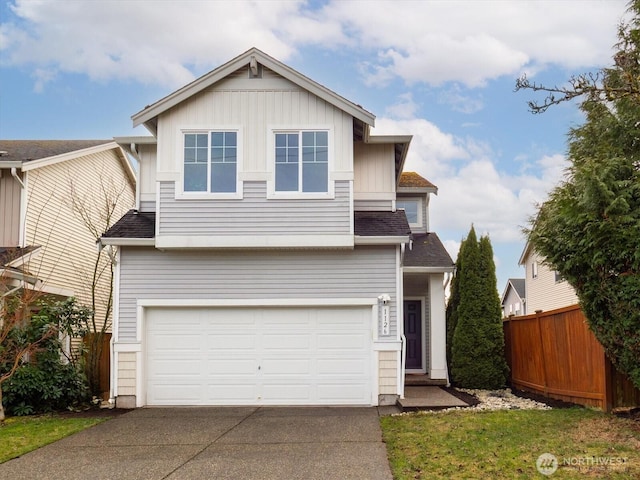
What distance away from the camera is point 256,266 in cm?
1305

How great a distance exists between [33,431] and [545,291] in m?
23.1

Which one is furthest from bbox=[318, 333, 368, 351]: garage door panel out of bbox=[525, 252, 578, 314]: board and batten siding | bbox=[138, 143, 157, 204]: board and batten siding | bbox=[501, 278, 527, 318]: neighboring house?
bbox=[501, 278, 527, 318]: neighboring house

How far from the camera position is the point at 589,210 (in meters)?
8.99

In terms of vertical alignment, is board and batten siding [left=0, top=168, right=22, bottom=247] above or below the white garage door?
above

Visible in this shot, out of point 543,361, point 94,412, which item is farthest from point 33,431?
point 543,361

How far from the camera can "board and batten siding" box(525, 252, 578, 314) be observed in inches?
1011

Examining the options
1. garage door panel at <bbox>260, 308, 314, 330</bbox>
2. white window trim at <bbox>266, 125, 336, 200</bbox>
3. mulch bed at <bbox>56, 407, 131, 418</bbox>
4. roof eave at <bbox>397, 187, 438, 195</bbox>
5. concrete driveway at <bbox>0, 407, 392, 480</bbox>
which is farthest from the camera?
roof eave at <bbox>397, 187, 438, 195</bbox>

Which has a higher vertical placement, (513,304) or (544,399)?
(513,304)

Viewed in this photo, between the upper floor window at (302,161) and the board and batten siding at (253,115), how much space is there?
0.21m

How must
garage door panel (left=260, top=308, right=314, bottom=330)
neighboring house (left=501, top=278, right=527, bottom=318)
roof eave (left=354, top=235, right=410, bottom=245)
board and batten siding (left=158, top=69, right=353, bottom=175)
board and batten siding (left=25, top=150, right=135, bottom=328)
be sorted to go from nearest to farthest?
roof eave (left=354, top=235, right=410, bottom=245) → board and batten siding (left=158, top=69, right=353, bottom=175) → garage door panel (left=260, top=308, right=314, bottom=330) → board and batten siding (left=25, top=150, right=135, bottom=328) → neighboring house (left=501, top=278, right=527, bottom=318)

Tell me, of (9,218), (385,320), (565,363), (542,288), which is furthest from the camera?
(542,288)

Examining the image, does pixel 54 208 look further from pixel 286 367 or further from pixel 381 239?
pixel 381 239

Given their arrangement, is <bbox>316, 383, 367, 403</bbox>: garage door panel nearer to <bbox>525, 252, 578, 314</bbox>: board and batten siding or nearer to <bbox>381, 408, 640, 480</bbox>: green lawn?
<bbox>381, 408, 640, 480</bbox>: green lawn

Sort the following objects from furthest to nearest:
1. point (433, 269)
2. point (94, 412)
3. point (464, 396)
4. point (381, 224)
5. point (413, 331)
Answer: point (413, 331) < point (433, 269) < point (464, 396) < point (381, 224) < point (94, 412)
